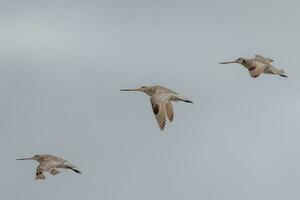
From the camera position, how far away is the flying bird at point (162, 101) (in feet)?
232

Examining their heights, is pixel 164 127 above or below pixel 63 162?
above

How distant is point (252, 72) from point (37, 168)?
835 inches

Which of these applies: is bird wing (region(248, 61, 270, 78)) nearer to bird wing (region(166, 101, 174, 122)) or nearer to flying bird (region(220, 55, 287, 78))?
flying bird (region(220, 55, 287, 78))

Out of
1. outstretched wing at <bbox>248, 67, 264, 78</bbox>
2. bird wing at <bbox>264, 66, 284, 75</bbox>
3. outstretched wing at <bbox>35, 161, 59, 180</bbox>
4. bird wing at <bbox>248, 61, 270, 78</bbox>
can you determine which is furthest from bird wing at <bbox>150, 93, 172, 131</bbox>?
outstretched wing at <bbox>35, 161, 59, 180</bbox>

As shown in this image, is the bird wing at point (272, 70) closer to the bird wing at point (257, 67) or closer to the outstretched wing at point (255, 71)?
the bird wing at point (257, 67)

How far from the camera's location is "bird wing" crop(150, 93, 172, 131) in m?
69.9

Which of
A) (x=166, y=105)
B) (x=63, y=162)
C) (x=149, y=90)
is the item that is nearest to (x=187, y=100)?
(x=166, y=105)

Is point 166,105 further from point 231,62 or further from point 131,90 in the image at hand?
point 231,62

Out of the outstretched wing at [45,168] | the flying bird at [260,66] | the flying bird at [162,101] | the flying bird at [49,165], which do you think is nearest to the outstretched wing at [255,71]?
the flying bird at [260,66]

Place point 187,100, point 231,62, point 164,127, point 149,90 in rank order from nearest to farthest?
point 164,127, point 187,100, point 149,90, point 231,62

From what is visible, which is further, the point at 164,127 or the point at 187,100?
the point at 187,100

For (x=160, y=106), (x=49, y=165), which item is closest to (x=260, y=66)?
(x=160, y=106)

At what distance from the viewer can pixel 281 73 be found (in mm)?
83438

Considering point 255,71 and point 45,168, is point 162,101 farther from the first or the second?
A: point 45,168
